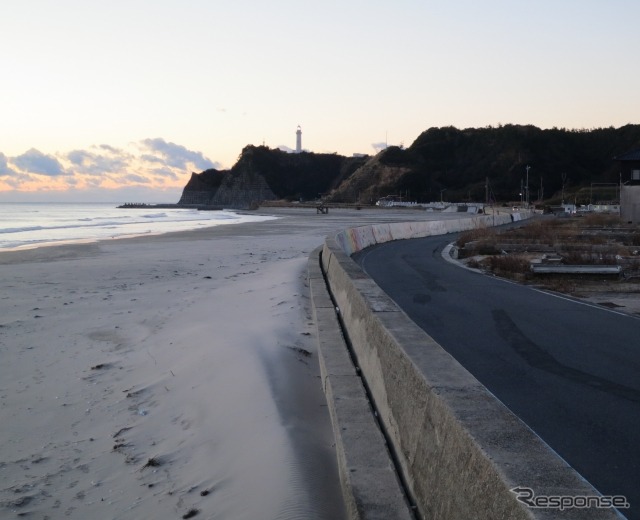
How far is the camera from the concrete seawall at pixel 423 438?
2.88 meters

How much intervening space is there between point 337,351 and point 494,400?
3924 millimetres

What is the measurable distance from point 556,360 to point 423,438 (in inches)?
217

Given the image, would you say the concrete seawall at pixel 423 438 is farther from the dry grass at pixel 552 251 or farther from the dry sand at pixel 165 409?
the dry grass at pixel 552 251

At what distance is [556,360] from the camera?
9000mm

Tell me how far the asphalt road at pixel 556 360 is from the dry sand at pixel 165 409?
200 centimetres

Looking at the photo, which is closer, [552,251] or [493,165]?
[552,251]

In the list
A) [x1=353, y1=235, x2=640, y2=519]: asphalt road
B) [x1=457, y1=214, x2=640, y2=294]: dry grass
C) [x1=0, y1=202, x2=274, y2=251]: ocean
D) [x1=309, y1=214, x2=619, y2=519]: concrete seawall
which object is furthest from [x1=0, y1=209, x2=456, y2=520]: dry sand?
[x1=0, y1=202, x2=274, y2=251]: ocean

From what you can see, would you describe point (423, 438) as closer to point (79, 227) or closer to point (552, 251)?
point (552, 251)

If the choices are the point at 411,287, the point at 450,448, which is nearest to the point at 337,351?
the point at 450,448

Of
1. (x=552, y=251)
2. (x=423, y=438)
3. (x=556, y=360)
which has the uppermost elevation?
(x=423, y=438)

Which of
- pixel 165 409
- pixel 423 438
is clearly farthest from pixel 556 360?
pixel 423 438

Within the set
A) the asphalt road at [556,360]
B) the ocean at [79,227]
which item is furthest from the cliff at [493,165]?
the asphalt road at [556,360]

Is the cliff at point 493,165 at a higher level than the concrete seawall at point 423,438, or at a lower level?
higher

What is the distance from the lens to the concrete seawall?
2885mm
